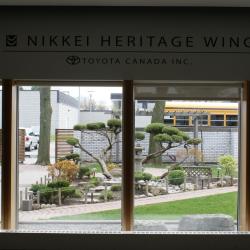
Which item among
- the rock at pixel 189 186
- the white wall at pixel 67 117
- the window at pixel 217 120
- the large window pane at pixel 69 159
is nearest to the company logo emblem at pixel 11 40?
the large window pane at pixel 69 159

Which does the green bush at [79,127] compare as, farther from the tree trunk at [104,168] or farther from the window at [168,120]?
the window at [168,120]

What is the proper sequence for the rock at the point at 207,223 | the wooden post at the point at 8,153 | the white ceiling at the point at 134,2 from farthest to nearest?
1. the rock at the point at 207,223
2. the wooden post at the point at 8,153
3. the white ceiling at the point at 134,2

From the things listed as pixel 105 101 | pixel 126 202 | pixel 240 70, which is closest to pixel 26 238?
pixel 126 202

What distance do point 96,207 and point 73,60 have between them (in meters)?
1.92

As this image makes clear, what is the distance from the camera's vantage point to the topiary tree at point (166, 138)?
5.61 m

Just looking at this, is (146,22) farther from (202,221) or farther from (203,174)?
(202,221)

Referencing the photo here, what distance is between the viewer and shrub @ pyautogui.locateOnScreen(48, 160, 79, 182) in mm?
5594

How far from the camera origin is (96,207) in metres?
5.64

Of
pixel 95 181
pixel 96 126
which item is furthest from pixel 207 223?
pixel 96 126

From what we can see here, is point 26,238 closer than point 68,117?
Yes

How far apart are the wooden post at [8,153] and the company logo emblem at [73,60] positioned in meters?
0.78

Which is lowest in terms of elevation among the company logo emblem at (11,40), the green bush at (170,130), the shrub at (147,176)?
the shrub at (147,176)

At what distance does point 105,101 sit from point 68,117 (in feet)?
1.71

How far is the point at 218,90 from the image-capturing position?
553 cm
